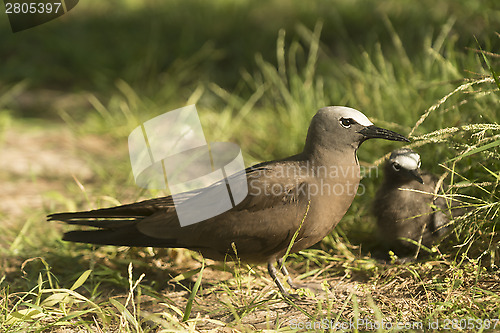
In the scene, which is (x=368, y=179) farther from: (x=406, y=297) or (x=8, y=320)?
(x=8, y=320)

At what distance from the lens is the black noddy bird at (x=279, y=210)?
2756 millimetres

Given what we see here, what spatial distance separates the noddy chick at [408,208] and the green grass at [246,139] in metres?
0.12

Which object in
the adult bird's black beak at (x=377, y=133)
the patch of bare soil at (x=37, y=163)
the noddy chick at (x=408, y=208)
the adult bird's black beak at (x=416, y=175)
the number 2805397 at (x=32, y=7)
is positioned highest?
the number 2805397 at (x=32, y=7)

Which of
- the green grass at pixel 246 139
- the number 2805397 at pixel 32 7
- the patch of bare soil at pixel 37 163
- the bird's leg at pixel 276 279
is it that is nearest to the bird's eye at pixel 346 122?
the green grass at pixel 246 139

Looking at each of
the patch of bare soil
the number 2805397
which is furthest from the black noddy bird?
the number 2805397

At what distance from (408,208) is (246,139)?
87.0 inches

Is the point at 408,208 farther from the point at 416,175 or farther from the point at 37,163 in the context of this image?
the point at 37,163

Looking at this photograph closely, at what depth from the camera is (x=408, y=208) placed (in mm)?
3148

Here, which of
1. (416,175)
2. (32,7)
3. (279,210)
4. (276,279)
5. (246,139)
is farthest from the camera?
(32,7)

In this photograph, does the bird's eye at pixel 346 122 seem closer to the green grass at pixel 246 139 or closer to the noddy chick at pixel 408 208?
the green grass at pixel 246 139

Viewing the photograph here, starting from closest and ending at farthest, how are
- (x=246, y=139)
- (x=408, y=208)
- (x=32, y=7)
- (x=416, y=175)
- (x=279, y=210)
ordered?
(x=279, y=210)
(x=416, y=175)
(x=408, y=208)
(x=246, y=139)
(x=32, y=7)

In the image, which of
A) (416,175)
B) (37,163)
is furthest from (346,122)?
(37,163)

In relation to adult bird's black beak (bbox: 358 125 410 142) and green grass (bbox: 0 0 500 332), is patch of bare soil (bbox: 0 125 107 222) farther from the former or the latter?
adult bird's black beak (bbox: 358 125 410 142)

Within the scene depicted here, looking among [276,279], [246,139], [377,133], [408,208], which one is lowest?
[246,139]
